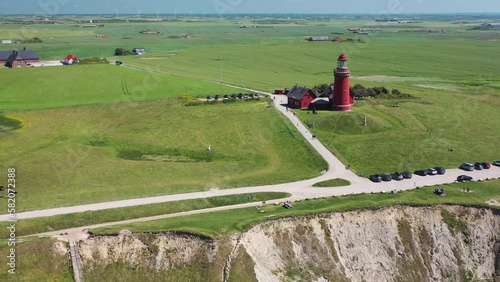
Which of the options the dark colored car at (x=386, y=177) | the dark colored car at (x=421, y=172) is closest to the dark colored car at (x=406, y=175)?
the dark colored car at (x=421, y=172)

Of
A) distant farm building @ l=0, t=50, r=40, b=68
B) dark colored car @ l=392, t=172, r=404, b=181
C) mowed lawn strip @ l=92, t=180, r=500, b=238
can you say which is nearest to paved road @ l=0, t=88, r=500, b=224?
dark colored car @ l=392, t=172, r=404, b=181

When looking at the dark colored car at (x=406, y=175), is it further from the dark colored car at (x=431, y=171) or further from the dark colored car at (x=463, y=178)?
the dark colored car at (x=463, y=178)

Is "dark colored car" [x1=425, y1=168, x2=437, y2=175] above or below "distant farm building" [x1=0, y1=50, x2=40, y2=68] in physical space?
below

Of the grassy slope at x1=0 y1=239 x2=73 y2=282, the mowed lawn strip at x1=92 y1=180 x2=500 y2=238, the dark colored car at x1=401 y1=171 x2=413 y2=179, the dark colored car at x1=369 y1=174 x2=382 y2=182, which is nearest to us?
the grassy slope at x1=0 y1=239 x2=73 y2=282

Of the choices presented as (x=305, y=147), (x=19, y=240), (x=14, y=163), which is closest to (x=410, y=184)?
(x=305, y=147)

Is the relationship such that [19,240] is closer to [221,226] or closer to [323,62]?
[221,226]

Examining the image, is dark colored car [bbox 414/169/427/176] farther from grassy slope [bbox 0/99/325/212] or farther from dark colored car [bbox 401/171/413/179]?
grassy slope [bbox 0/99/325/212]

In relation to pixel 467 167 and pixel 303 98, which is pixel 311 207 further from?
pixel 303 98

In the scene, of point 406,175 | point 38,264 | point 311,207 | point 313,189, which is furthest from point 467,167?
point 38,264

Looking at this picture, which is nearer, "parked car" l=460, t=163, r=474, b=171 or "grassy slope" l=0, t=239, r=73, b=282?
"grassy slope" l=0, t=239, r=73, b=282
